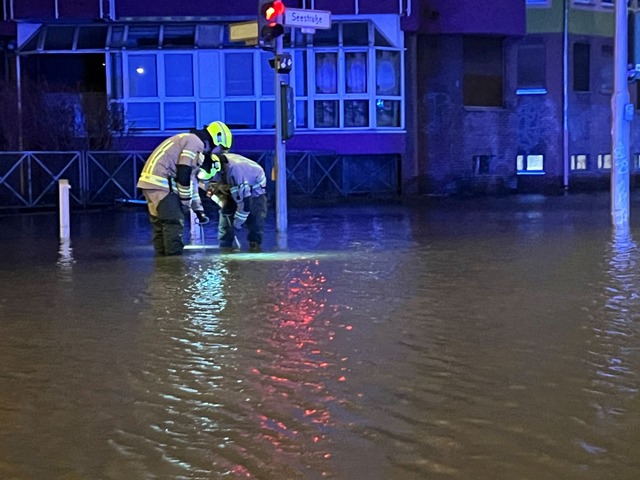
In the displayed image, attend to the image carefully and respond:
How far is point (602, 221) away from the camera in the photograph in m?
19.0

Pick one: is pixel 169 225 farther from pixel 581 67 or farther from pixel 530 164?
pixel 581 67

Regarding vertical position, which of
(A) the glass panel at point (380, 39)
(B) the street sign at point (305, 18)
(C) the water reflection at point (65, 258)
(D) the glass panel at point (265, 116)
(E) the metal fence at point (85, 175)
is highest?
(A) the glass panel at point (380, 39)

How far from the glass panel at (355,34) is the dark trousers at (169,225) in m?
17.5

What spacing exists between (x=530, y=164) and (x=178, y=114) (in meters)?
12.5

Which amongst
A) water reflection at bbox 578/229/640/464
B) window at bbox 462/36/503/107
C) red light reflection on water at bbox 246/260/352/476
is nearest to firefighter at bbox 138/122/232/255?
red light reflection on water at bbox 246/260/352/476

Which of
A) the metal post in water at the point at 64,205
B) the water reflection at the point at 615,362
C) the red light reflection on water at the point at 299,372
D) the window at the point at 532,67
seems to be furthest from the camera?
the window at the point at 532,67

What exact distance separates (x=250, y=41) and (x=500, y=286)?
7291 millimetres

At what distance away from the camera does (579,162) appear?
35.9 m

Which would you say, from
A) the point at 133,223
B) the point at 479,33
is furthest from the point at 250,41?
the point at 479,33

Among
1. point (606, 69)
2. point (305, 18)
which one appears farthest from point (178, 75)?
point (606, 69)

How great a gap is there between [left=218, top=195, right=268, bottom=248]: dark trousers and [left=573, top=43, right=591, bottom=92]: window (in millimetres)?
23635

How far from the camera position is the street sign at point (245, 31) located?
15893 millimetres

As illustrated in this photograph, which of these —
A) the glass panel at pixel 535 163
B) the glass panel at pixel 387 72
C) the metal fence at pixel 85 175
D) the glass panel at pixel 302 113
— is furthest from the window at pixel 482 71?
the metal fence at pixel 85 175

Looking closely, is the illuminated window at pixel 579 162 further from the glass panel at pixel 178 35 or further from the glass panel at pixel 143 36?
the glass panel at pixel 143 36
